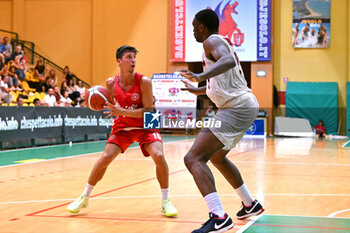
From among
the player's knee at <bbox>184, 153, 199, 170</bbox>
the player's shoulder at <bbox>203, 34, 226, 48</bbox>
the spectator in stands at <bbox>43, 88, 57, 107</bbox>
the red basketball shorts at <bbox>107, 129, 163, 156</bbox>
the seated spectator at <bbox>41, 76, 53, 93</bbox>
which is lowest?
Result: the player's knee at <bbox>184, 153, 199, 170</bbox>

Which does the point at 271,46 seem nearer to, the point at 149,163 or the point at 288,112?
the point at 288,112

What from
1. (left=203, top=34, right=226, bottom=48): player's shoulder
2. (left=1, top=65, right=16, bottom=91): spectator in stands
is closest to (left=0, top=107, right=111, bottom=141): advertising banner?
(left=1, top=65, right=16, bottom=91): spectator in stands

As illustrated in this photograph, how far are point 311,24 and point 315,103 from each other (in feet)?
12.3

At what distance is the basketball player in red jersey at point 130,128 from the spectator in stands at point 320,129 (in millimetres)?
17691

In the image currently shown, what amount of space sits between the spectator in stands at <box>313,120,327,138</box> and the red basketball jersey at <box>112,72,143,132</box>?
1778cm

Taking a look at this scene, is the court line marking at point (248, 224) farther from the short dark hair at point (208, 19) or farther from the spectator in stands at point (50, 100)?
the spectator in stands at point (50, 100)

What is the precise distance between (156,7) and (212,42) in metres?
21.5

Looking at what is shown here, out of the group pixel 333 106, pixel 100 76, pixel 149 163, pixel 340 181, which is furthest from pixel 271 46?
pixel 340 181

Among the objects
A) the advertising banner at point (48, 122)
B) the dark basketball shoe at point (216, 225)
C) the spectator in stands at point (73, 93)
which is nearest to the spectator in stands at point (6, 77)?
the advertising banner at point (48, 122)

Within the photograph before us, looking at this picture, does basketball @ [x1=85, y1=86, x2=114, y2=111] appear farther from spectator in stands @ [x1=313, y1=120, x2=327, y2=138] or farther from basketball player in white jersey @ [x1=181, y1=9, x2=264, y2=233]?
spectator in stands @ [x1=313, y1=120, x2=327, y2=138]

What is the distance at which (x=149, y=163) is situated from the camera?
403 inches

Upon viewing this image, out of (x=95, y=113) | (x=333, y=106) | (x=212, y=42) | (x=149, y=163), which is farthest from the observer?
(x=333, y=106)

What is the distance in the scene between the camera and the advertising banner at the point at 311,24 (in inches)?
904

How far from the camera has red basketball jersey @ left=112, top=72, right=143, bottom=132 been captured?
205 inches
